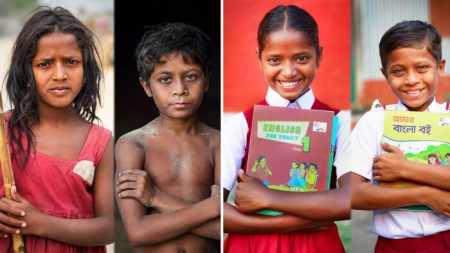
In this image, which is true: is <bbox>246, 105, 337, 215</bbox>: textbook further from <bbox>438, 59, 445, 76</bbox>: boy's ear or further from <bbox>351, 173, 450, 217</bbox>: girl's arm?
<bbox>438, 59, 445, 76</bbox>: boy's ear

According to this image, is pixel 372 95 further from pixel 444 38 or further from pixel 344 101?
pixel 444 38

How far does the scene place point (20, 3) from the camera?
5.09 metres

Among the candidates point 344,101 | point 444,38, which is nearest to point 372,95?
point 344,101

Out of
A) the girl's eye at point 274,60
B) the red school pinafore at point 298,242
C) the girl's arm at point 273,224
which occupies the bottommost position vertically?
the red school pinafore at point 298,242

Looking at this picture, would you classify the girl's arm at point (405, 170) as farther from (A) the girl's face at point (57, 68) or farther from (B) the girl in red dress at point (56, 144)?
(A) the girl's face at point (57, 68)

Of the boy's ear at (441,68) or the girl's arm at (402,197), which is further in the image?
the boy's ear at (441,68)

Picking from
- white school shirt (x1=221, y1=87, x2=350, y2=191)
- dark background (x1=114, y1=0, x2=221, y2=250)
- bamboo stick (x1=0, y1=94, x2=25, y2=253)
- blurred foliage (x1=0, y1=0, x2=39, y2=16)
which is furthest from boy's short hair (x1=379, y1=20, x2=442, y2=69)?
bamboo stick (x1=0, y1=94, x2=25, y2=253)

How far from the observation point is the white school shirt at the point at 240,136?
5078mm

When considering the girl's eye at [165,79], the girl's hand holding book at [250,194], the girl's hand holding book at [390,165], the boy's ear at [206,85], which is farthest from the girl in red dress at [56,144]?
the girl's hand holding book at [390,165]

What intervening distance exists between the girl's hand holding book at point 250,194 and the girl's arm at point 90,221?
87 centimetres

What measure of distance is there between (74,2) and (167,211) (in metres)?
1.56

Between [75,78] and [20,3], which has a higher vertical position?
[20,3]

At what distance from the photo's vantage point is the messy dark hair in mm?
5031

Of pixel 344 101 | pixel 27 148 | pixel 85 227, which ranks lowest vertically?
pixel 85 227
